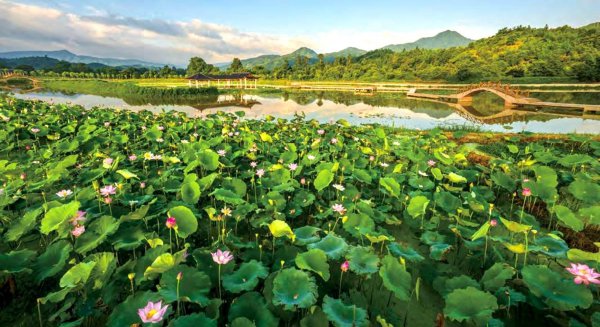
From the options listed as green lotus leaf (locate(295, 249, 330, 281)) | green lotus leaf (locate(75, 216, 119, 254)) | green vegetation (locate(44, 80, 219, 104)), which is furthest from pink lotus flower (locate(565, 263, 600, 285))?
green vegetation (locate(44, 80, 219, 104))

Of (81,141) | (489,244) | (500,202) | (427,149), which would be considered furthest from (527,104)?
(81,141)

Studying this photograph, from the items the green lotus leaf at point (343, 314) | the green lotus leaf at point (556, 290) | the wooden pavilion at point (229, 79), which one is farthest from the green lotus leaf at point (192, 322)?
the wooden pavilion at point (229, 79)

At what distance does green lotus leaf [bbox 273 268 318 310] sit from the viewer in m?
1.55

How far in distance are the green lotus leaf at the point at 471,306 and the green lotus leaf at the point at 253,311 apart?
3.16 ft

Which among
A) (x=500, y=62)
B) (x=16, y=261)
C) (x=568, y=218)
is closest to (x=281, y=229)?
(x=16, y=261)

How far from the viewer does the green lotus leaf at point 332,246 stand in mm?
1963

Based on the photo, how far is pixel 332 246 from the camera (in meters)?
2.08

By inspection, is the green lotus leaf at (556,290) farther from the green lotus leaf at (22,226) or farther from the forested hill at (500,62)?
the forested hill at (500,62)

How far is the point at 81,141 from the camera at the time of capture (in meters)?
4.77

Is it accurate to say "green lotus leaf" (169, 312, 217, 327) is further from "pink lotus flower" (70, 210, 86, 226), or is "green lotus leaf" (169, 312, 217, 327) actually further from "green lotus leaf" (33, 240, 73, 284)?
"pink lotus flower" (70, 210, 86, 226)

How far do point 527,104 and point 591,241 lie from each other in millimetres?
22736

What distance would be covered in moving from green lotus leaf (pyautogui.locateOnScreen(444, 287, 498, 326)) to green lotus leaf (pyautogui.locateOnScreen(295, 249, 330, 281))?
27.3 inches

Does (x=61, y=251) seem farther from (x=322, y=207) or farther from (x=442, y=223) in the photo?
(x=442, y=223)

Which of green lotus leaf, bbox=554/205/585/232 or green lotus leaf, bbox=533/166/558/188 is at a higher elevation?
green lotus leaf, bbox=533/166/558/188
